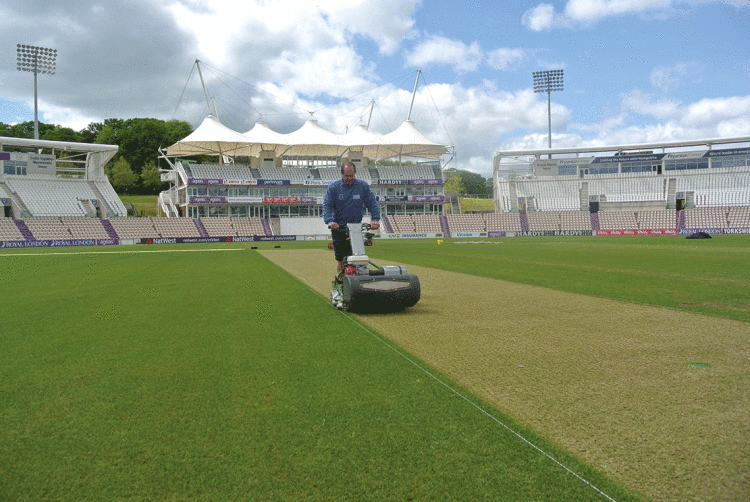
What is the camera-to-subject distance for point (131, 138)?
85.4m

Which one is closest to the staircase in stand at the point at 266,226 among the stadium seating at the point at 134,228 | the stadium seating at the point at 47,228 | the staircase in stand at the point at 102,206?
the stadium seating at the point at 134,228

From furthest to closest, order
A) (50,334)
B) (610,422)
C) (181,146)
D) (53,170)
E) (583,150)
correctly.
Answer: (583,150), (181,146), (53,170), (50,334), (610,422)

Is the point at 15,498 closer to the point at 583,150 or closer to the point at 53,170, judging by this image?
the point at 53,170

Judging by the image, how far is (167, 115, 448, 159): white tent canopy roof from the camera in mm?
60531

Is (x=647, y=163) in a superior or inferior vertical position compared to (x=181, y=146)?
inferior

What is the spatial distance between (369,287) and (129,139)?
308ft

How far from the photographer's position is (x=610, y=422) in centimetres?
293

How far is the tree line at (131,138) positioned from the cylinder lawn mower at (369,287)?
83.8m

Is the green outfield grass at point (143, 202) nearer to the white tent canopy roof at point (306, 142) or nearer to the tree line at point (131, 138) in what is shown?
the tree line at point (131, 138)

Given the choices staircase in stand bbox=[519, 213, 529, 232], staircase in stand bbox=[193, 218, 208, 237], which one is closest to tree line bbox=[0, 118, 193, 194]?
staircase in stand bbox=[193, 218, 208, 237]

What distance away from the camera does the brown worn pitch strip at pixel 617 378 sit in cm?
242

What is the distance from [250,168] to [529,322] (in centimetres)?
6548

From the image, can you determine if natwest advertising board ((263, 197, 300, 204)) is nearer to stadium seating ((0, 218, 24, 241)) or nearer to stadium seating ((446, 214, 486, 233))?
stadium seating ((446, 214, 486, 233))

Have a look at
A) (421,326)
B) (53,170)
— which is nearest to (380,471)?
(421,326)
